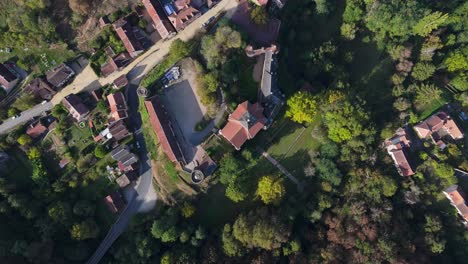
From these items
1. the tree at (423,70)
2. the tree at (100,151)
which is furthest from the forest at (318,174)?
the tree at (100,151)

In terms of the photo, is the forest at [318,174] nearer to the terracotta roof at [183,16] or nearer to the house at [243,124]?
the house at [243,124]

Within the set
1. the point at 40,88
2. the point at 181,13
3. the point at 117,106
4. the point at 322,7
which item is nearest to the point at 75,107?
the point at 40,88

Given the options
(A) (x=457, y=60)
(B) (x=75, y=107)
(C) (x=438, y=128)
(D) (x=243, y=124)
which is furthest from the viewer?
(A) (x=457, y=60)

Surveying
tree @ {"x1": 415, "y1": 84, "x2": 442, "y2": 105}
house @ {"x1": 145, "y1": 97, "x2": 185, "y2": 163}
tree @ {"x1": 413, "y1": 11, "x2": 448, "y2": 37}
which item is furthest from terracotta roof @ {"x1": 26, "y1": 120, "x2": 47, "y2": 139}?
tree @ {"x1": 413, "y1": 11, "x2": 448, "y2": 37}

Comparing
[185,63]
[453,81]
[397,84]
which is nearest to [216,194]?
[185,63]

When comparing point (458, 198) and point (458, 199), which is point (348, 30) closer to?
point (458, 198)

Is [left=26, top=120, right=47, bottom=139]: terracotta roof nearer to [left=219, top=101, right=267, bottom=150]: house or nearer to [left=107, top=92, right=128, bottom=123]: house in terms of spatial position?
[left=107, top=92, right=128, bottom=123]: house
